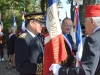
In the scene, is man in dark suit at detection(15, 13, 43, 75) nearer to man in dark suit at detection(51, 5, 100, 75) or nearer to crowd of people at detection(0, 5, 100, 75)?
crowd of people at detection(0, 5, 100, 75)

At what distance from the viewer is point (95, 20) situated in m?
2.50

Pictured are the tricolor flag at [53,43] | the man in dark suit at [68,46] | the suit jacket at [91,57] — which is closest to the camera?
the suit jacket at [91,57]

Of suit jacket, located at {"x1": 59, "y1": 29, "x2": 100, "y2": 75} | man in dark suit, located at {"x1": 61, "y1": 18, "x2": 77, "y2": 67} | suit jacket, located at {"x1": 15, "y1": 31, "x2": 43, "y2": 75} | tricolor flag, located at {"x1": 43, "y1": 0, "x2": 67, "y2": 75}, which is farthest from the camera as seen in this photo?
man in dark suit, located at {"x1": 61, "y1": 18, "x2": 77, "y2": 67}

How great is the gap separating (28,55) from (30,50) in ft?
0.38

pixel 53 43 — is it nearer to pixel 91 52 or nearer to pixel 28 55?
pixel 28 55

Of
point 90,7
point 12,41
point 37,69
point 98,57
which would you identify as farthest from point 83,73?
point 12,41

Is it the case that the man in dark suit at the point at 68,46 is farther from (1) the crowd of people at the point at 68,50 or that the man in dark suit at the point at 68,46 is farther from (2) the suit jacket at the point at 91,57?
(2) the suit jacket at the point at 91,57

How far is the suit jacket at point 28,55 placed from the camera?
3297 mm

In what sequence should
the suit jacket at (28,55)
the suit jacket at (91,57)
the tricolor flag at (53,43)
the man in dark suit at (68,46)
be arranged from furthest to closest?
the man in dark suit at (68,46), the suit jacket at (28,55), the tricolor flag at (53,43), the suit jacket at (91,57)

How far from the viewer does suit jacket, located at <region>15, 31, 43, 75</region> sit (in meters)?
3.30

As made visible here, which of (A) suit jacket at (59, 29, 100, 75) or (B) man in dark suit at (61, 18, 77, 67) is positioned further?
(B) man in dark suit at (61, 18, 77, 67)

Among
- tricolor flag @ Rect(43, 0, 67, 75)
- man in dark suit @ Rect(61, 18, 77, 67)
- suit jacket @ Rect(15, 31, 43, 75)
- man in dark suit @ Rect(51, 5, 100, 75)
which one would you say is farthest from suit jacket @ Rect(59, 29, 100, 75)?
man in dark suit @ Rect(61, 18, 77, 67)

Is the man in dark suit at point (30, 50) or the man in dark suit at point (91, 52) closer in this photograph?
the man in dark suit at point (91, 52)

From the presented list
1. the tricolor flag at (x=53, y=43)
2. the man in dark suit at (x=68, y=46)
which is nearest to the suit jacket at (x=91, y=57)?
the tricolor flag at (x=53, y=43)
